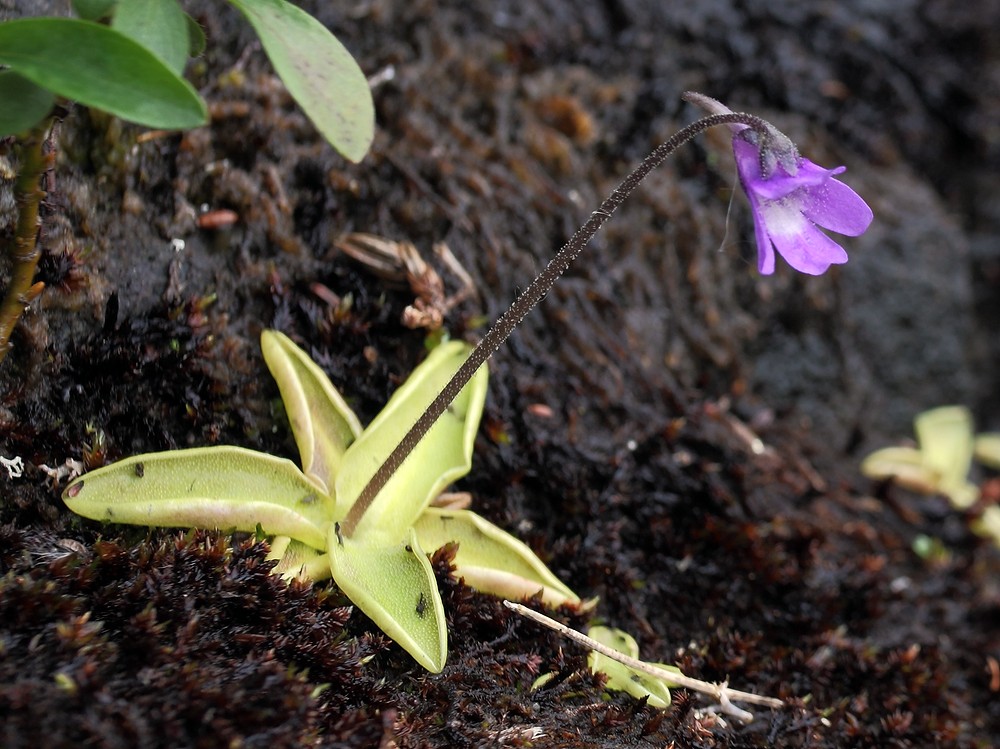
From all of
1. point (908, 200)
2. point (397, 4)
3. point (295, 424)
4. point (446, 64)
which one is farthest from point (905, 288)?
point (295, 424)

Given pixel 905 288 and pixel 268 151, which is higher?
pixel 268 151

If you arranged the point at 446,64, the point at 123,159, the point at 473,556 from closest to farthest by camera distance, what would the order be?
1. the point at 473,556
2. the point at 123,159
3. the point at 446,64

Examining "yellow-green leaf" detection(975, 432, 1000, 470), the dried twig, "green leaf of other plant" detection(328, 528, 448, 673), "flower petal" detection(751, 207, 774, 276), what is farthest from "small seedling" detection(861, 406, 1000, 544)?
Result: "green leaf of other plant" detection(328, 528, 448, 673)

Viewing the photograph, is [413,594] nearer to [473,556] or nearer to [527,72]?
[473,556]

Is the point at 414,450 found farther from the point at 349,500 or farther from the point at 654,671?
the point at 654,671

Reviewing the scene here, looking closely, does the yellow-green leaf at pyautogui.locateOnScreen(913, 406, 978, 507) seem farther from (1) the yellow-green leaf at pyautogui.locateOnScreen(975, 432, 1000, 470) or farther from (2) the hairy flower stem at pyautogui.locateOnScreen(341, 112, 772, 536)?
(2) the hairy flower stem at pyautogui.locateOnScreen(341, 112, 772, 536)

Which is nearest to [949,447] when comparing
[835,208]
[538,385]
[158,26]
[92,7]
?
[538,385]
